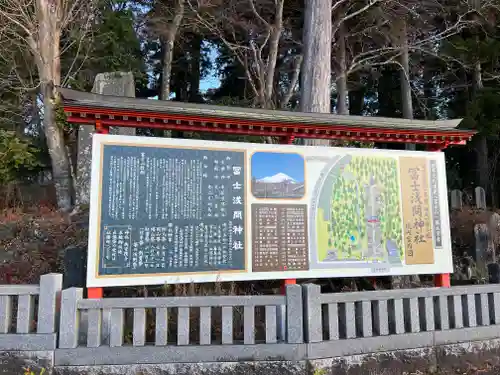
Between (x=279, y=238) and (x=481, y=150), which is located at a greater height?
(x=481, y=150)

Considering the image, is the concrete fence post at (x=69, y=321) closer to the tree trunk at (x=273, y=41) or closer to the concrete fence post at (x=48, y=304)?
the concrete fence post at (x=48, y=304)

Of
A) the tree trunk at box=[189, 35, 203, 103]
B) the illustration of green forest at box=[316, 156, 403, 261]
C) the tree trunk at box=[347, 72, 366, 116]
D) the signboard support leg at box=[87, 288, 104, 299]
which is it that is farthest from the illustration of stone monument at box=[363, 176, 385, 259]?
the tree trunk at box=[347, 72, 366, 116]

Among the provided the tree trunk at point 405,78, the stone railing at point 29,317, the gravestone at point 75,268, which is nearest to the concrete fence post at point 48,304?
the stone railing at point 29,317

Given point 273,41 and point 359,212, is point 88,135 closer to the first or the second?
point 273,41

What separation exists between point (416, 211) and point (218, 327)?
329 centimetres

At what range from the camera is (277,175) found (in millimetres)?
4938

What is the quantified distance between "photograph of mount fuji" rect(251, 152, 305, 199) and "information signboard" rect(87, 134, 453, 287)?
1cm

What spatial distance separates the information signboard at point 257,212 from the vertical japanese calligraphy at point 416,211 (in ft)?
0.05

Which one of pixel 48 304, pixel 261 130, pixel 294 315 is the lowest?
pixel 294 315

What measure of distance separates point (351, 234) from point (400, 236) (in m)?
0.79

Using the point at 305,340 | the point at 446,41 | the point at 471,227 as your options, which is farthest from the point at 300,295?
the point at 446,41

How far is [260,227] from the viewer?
4762mm

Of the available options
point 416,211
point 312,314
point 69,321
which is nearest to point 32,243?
point 69,321

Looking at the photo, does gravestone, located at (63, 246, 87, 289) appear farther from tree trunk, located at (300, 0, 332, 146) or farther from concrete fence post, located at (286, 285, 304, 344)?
tree trunk, located at (300, 0, 332, 146)
